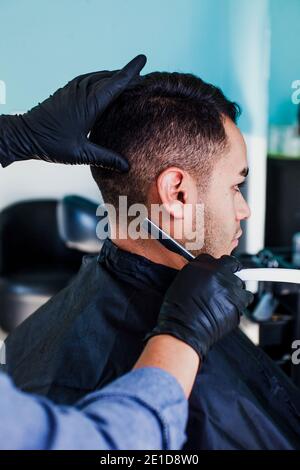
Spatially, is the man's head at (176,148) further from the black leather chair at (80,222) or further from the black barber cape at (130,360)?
the black leather chair at (80,222)

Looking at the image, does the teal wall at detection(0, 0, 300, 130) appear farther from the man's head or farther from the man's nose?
the man's nose

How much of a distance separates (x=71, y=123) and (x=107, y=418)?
64 centimetres

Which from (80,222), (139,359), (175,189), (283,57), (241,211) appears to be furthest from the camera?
(80,222)

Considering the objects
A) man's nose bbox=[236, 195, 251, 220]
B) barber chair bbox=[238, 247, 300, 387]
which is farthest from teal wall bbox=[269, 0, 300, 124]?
man's nose bbox=[236, 195, 251, 220]

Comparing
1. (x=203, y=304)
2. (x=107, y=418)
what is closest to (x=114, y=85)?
(x=203, y=304)

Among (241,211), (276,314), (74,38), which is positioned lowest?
(276,314)

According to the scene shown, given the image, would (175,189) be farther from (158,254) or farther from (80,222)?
(80,222)

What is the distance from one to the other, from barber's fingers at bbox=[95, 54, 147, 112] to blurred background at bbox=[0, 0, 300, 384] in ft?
0.64

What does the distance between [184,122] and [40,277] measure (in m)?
2.16

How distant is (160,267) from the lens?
1166 millimetres

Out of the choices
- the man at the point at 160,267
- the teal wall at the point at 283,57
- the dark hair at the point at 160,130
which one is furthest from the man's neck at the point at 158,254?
the teal wall at the point at 283,57

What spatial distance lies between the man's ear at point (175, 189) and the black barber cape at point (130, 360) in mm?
138

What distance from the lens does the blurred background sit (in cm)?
121

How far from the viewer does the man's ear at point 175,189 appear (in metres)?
1.13
